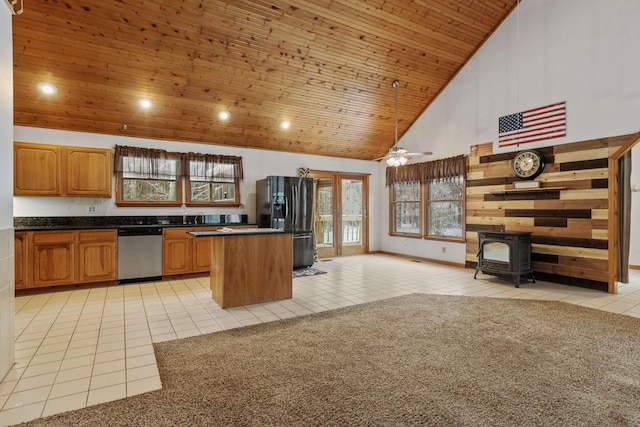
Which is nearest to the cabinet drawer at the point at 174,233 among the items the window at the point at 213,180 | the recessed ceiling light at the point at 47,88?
the window at the point at 213,180

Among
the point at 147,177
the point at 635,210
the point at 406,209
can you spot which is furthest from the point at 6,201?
the point at 635,210

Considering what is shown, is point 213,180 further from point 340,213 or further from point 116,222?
point 340,213

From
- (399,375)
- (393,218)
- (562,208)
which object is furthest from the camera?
(393,218)

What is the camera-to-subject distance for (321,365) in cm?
255

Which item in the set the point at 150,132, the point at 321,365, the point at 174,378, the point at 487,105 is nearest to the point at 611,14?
the point at 487,105

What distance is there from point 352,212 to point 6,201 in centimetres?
689

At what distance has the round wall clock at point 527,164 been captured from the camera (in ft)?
17.5

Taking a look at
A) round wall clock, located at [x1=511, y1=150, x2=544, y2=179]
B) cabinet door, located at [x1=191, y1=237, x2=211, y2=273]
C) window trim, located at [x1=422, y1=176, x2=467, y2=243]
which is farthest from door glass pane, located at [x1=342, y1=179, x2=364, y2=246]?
round wall clock, located at [x1=511, y1=150, x2=544, y2=179]

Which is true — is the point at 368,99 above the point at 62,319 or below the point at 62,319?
above

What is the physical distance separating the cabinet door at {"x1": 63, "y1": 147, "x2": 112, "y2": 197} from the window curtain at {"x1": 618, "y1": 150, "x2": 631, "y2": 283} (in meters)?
7.70

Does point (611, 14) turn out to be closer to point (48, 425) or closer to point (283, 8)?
point (283, 8)

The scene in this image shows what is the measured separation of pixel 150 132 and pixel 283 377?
17.1 feet

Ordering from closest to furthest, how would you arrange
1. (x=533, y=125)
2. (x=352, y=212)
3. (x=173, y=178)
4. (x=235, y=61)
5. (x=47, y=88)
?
1. (x=47, y=88)
2. (x=235, y=61)
3. (x=533, y=125)
4. (x=173, y=178)
5. (x=352, y=212)

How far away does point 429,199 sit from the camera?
24.6 ft
